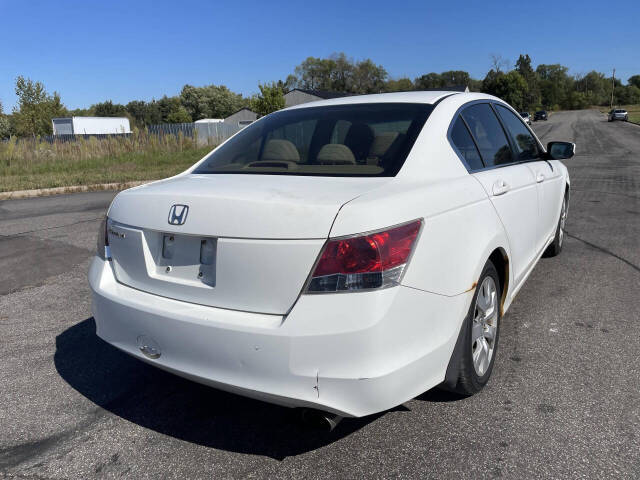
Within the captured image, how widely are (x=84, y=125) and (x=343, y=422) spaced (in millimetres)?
58347

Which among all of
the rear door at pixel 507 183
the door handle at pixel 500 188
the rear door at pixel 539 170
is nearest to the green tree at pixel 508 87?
the rear door at pixel 539 170

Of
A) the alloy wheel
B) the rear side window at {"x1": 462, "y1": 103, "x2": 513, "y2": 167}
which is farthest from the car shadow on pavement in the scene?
the rear side window at {"x1": 462, "y1": 103, "x2": 513, "y2": 167}

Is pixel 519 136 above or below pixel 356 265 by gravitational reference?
above

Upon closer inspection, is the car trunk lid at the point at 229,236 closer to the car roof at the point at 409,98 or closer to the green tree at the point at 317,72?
the car roof at the point at 409,98

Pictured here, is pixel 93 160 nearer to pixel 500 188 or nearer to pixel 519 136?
pixel 519 136

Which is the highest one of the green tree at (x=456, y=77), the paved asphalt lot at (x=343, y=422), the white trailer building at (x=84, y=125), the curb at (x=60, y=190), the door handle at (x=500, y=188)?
the green tree at (x=456, y=77)

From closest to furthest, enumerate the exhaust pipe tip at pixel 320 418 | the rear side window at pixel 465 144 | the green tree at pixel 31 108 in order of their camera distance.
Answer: the exhaust pipe tip at pixel 320 418, the rear side window at pixel 465 144, the green tree at pixel 31 108

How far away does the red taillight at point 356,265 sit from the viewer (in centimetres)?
199

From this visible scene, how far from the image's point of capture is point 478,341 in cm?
277

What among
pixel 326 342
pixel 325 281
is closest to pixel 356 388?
pixel 326 342

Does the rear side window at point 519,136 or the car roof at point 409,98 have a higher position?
the car roof at point 409,98

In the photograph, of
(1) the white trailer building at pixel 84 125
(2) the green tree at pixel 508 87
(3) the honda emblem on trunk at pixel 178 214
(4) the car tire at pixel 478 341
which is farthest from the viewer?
(2) the green tree at pixel 508 87

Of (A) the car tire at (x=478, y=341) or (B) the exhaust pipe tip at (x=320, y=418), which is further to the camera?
(A) the car tire at (x=478, y=341)

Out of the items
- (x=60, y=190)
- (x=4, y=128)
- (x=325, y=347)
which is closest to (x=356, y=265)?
(x=325, y=347)
